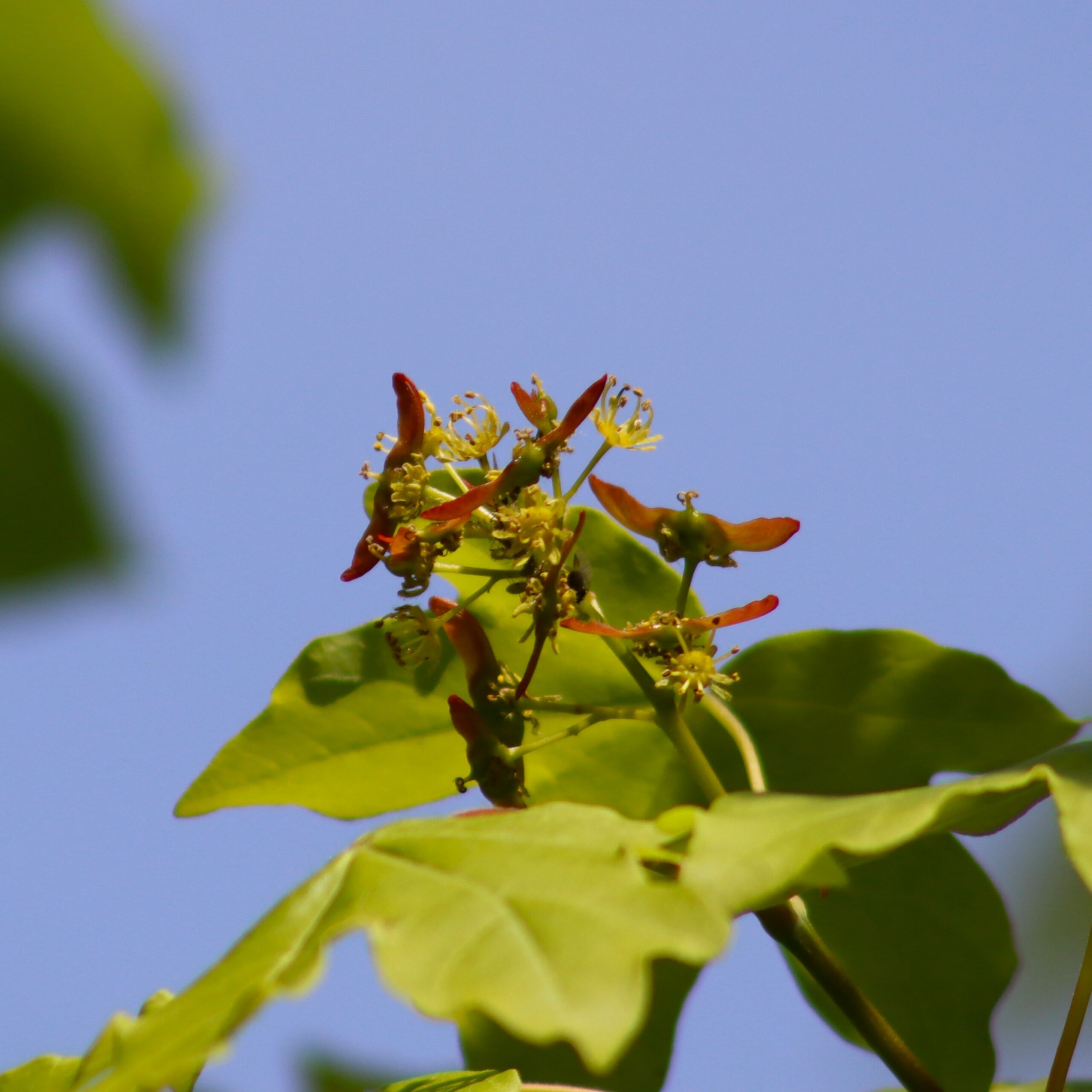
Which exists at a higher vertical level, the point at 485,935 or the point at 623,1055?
the point at 485,935

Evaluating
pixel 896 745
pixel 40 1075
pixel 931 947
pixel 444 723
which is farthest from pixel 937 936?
pixel 40 1075

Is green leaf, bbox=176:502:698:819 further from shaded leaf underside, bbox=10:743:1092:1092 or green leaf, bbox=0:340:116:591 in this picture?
green leaf, bbox=0:340:116:591

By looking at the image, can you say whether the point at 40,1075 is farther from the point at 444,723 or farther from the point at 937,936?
the point at 937,936

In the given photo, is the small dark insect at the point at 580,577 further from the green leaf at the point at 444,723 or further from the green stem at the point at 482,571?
the green leaf at the point at 444,723

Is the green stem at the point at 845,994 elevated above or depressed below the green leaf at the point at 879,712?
below

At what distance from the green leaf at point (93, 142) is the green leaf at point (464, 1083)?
2328 millimetres

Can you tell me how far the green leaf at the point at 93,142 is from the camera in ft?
8.91

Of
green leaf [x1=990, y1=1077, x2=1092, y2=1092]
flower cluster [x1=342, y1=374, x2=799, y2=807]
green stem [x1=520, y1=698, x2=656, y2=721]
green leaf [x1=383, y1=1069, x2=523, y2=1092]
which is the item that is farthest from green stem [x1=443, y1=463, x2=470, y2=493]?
green leaf [x1=990, y1=1077, x2=1092, y2=1092]

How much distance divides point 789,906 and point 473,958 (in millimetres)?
572

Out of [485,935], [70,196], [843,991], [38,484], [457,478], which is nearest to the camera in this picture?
[485,935]

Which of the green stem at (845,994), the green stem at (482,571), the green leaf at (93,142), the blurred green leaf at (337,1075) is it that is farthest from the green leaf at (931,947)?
the green leaf at (93,142)

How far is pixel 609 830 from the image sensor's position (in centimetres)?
110

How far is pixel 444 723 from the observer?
6.00 feet

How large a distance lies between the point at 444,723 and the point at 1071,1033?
944 millimetres
